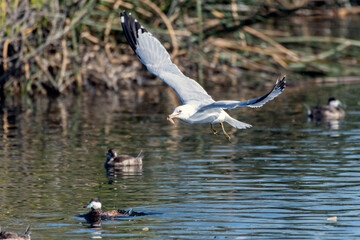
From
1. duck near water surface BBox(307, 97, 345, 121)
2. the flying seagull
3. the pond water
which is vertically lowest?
the pond water

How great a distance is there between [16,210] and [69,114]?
10523mm

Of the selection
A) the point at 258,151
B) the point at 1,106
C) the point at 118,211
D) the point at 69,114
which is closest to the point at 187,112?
the point at 118,211

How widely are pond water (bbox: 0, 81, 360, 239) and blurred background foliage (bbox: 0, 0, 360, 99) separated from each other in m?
2.64

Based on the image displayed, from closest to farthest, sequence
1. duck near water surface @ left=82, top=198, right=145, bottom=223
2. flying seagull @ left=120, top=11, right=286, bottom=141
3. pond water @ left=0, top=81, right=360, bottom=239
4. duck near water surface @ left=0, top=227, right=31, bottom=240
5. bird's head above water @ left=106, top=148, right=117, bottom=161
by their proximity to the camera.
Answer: duck near water surface @ left=0, top=227, right=31, bottom=240 < pond water @ left=0, top=81, right=360, bottom=239 < duck near water surface @ left=82, top=198, right=145, bottom=223 < flying seagull @ left=120, top=11, right=286, bottom=141 < bird's head above water @ left=106, top=148, right=117, bottom=161

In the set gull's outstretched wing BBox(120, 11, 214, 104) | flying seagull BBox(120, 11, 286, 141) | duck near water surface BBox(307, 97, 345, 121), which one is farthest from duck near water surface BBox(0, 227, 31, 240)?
duck near water surface BBox(307, 97, 345, 121)

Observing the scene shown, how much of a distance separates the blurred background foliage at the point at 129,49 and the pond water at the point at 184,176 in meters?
2.64

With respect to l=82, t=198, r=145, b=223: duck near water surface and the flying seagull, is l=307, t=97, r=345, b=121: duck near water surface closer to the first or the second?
the flying seagull

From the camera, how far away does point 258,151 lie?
14852 mm

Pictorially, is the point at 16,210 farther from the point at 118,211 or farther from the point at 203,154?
the point at 203,154

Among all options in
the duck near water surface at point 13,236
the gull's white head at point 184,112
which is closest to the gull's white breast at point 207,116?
the gull's white head at point 184,112

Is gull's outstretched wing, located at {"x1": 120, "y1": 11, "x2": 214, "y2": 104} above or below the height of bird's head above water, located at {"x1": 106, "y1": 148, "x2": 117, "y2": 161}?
above

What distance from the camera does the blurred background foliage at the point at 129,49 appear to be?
2300 centimetres

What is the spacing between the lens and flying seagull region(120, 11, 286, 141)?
11.2m

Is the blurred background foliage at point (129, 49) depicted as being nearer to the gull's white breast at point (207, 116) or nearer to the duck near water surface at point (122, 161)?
the duck near water surface at point (122, 161)
